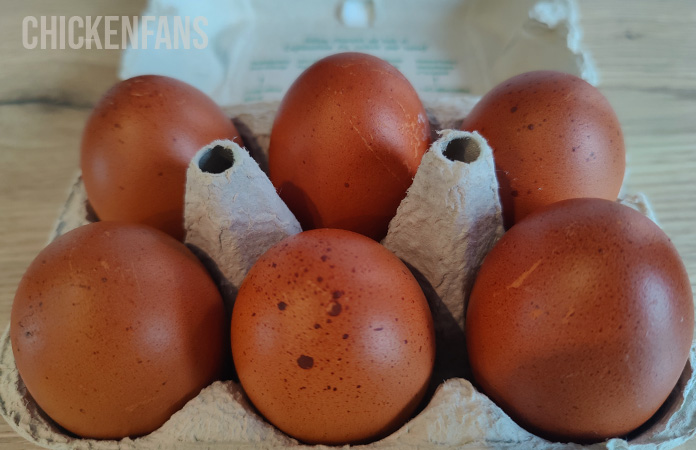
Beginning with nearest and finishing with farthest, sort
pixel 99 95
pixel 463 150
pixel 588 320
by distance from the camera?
pixel 588 320, pixel 463 150, pixel 99 95

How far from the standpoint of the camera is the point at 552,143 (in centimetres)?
61

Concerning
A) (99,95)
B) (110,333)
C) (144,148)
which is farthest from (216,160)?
(99,95)

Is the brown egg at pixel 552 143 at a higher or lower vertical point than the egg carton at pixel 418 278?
higher

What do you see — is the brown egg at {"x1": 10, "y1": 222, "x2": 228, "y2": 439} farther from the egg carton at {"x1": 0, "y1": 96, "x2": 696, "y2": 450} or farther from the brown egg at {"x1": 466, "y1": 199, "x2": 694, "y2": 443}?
the brown egg at {"x1": 466, "y1": 199, "x2": 694, "y2": 443}

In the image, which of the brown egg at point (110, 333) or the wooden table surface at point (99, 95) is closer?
the brown egg at point (110, 333)

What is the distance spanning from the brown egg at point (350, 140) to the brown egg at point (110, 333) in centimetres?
21

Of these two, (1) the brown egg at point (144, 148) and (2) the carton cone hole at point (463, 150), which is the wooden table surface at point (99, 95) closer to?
(1) the brown egg at point (144, 148)

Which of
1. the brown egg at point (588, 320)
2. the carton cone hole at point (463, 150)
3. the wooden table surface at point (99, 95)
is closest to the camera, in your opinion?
the brown egg at point (588, 320)

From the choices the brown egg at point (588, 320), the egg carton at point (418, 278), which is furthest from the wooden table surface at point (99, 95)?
the brown egg at point (588, 320)

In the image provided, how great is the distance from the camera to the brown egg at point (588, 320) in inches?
17.8

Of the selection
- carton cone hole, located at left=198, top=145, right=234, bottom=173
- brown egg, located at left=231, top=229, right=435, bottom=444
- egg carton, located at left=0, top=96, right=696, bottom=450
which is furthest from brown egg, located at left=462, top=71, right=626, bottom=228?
carton cone hole, located at left=198, top=145, right=234, bottom=173

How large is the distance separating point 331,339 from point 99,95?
0.99m

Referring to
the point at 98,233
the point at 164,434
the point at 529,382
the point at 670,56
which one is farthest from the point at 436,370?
the point at 670,56

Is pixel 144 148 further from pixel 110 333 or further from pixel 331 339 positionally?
pixel 331 339
